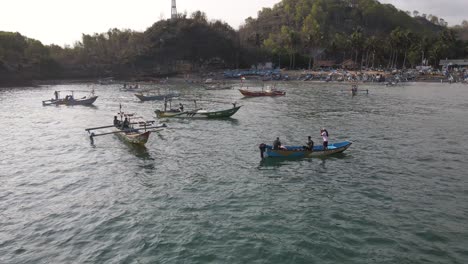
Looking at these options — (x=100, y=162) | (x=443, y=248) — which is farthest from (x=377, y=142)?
(x=100, y=162)

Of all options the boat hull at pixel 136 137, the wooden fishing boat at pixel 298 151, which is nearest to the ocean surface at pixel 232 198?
the wooden fishing boat at pixel 298 151

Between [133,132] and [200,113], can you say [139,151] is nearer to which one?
[133,132]

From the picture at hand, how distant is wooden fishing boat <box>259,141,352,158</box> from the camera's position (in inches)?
1219

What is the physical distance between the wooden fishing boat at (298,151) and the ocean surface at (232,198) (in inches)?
24.2

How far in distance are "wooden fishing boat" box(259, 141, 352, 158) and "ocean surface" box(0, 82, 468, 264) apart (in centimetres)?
61

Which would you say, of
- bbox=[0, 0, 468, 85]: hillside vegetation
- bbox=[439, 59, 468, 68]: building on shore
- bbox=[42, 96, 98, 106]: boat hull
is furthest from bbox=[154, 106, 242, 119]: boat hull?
bbox=[439, 59, 468, 68]: building on shore

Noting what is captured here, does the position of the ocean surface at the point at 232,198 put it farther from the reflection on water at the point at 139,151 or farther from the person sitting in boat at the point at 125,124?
the person sitting in boat at the point at 125,124

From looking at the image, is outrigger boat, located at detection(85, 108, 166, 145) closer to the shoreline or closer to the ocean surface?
the ocean surface

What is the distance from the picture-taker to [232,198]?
23.5 metres

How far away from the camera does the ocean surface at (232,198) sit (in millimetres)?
17438

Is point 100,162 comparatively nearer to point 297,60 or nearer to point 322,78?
point 322,78

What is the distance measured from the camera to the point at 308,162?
1224 inches

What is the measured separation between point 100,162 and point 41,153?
8.39 metres

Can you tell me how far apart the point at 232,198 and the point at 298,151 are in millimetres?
10407
